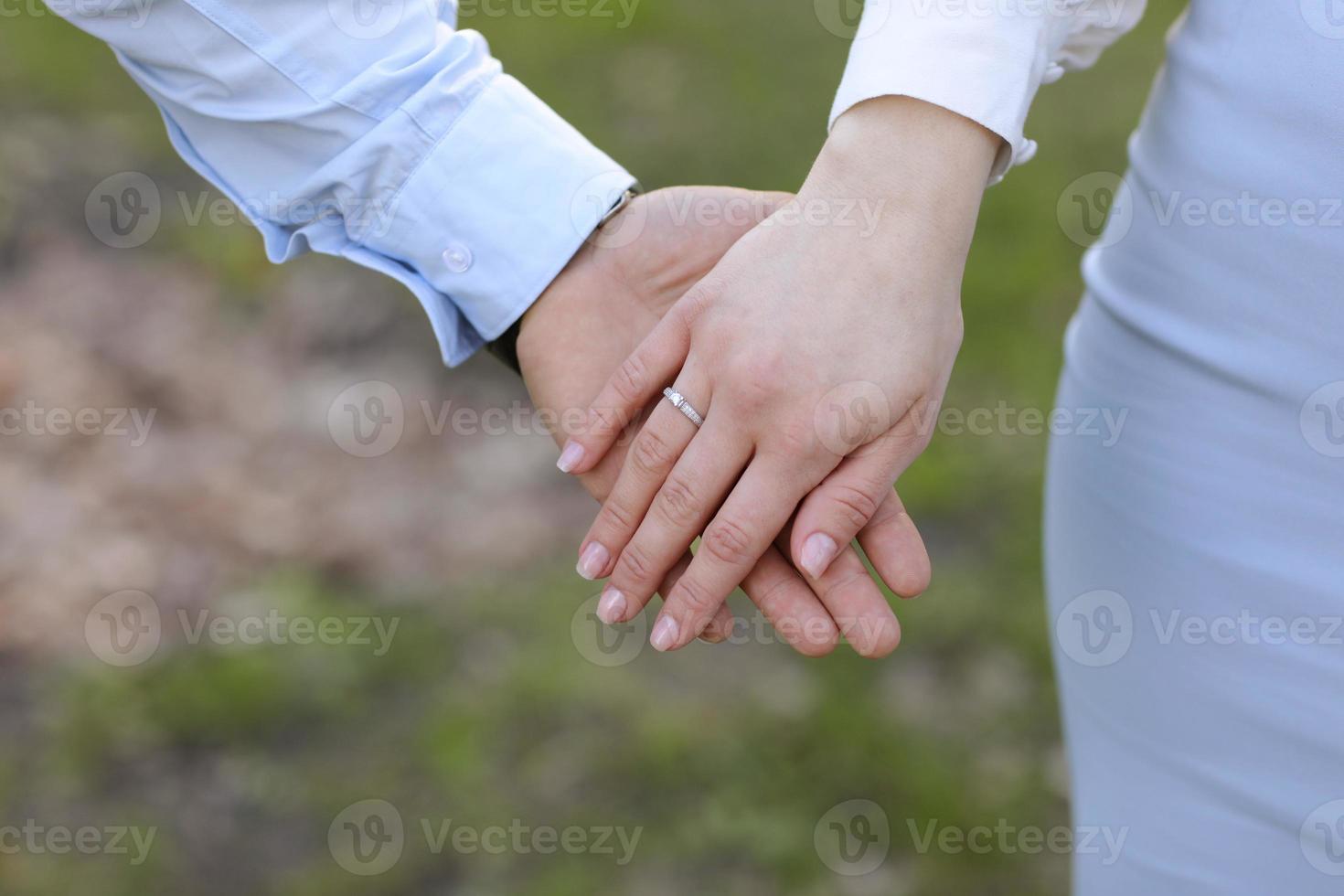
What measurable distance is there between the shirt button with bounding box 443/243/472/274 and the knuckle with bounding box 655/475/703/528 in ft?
1.18

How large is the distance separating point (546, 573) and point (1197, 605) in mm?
1543

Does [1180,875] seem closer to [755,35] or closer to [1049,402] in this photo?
[1049,402]

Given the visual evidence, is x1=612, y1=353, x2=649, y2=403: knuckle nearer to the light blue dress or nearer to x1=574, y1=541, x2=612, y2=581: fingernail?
x1=574, y1=541, x2=612, y2=581: fingernail

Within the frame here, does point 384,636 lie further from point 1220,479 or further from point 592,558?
point 1220,479

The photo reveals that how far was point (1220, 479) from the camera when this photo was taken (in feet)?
4.37

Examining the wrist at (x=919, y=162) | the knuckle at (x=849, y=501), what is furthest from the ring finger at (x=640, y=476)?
the wrist at (x=919, y=162)

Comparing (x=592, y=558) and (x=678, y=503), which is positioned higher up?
(x=678, y=503)

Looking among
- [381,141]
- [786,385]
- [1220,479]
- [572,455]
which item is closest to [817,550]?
[786,385]

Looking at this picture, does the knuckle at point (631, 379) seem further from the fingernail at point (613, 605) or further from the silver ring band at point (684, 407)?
the fingernail at point (613, 605)

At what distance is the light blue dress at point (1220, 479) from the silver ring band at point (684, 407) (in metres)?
0.51

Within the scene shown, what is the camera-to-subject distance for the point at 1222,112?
1229 millimetres

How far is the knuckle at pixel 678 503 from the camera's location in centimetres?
130

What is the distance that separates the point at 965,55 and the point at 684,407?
1.44 ft

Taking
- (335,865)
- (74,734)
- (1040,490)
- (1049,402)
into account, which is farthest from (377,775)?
(1049,402)
